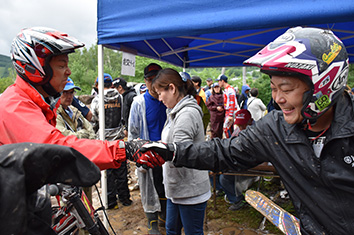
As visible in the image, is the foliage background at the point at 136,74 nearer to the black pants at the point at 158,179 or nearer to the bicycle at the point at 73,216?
the black pants at the point at 158,179

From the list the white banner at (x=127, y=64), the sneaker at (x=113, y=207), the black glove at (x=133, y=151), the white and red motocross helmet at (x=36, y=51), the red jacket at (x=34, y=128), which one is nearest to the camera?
the red jacket at (x=34, y=128)

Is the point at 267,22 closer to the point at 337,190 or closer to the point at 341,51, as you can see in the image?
the point at 341,51

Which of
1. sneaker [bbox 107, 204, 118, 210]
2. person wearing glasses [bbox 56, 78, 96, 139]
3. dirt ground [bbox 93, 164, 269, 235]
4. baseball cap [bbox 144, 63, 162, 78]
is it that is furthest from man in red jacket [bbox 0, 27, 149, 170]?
sneaker [bbox 107, 204, 118, 210]

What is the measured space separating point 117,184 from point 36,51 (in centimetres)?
351

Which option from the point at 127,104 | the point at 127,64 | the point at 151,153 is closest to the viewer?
the point at 151,153

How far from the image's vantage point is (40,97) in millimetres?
1694

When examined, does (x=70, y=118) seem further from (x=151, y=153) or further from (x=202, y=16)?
(x=202, y=16)

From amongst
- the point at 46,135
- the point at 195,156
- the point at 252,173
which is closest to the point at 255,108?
the point at 252,173

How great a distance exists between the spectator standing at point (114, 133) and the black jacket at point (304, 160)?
3.19 m

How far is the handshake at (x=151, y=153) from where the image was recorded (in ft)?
5.89

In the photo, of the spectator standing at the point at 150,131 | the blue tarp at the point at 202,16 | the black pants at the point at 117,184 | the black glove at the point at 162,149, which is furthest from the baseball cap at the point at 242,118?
the black glove at the point at 162,149

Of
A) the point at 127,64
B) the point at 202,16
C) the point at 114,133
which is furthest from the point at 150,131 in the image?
the point at 202,16

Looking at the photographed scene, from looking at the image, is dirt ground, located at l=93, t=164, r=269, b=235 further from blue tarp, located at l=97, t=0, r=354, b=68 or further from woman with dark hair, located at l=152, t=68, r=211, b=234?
blue tarp, located at l=97, t=0, r=354, b=68

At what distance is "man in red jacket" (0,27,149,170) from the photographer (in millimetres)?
1466
